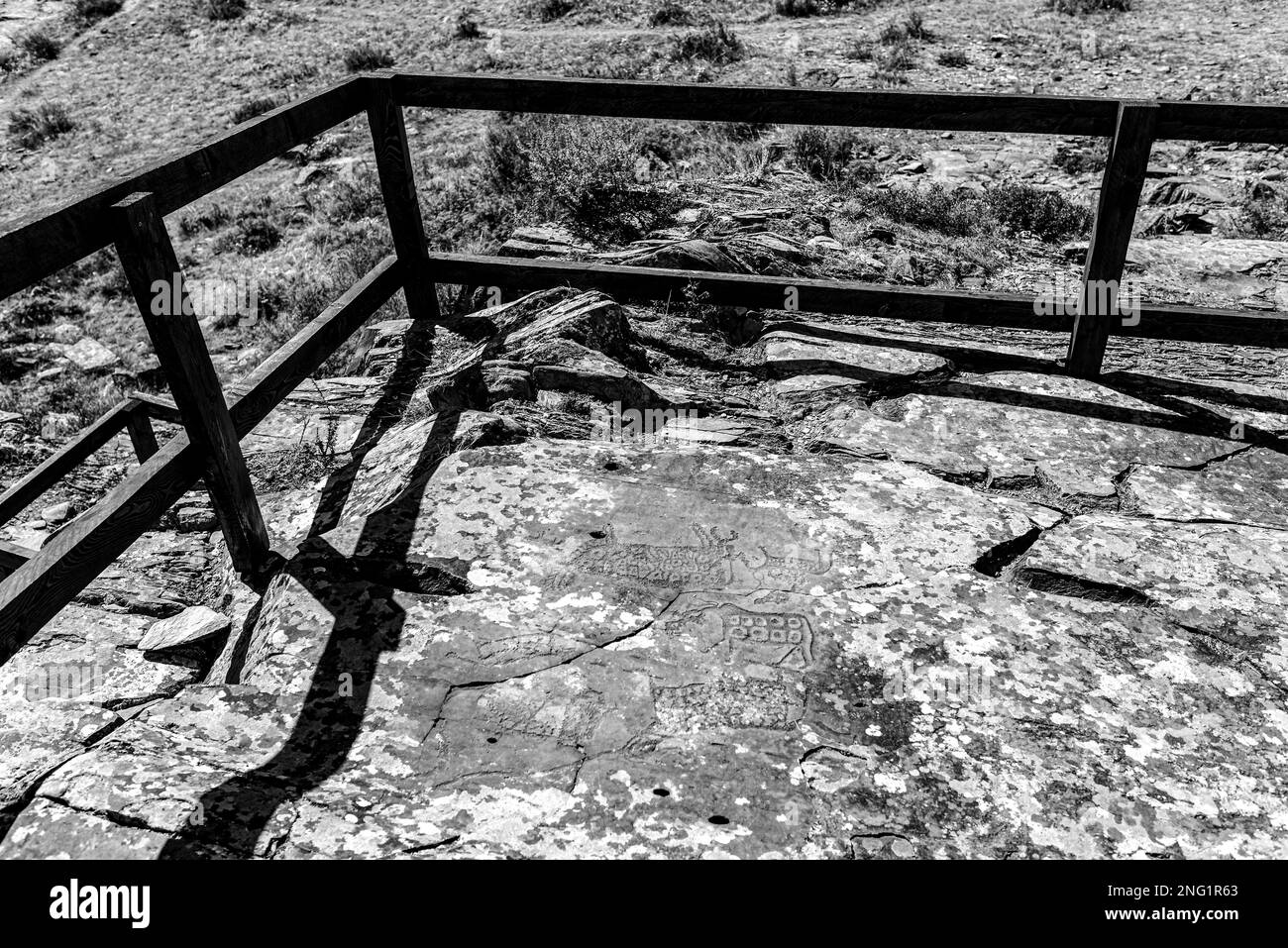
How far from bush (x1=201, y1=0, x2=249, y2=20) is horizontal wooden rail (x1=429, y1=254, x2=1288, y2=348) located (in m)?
14.5

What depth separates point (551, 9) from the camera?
15195 mm

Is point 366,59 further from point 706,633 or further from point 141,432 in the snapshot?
point 706,633

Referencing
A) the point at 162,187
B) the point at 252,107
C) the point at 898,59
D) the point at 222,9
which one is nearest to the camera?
the point at 162,187

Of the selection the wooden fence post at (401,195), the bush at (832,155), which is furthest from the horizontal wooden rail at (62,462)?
the bush at (832,155)

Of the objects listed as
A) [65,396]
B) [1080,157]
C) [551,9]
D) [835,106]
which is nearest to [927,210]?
[1080,157]

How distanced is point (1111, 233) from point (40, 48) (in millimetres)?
18585

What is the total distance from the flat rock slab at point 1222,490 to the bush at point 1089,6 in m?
11.9

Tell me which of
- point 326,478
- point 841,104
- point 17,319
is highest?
point 841,104

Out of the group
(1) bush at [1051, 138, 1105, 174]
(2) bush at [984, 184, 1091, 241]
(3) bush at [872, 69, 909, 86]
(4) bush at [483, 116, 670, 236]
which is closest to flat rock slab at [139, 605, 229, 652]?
(4) bush at [483, 116, 670, 236]

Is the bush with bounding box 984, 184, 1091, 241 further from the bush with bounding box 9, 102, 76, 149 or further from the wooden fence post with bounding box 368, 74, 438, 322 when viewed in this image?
the bush with bounding box 9, 102, 76, 149

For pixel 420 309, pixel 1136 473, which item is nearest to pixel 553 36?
pixel 420 309

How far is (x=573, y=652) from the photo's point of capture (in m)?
3.05

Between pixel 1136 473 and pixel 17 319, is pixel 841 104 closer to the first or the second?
pixel 1136 473
